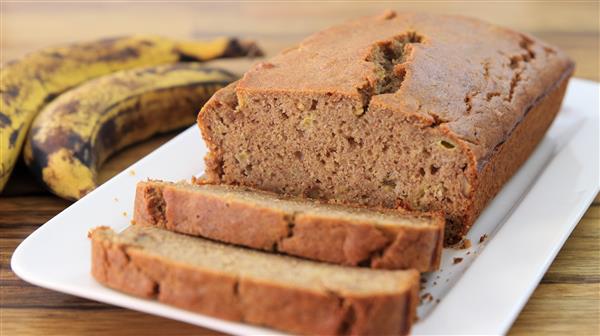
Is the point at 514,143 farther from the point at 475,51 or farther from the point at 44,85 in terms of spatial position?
the point at 44,85

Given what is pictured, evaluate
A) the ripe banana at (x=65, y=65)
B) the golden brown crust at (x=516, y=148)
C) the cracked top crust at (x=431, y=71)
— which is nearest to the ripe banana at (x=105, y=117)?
the ripe banana at (x=65, y=65)

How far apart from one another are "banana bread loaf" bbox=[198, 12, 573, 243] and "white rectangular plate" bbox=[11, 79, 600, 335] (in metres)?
0.16

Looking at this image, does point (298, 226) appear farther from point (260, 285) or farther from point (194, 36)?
point (194, 36)

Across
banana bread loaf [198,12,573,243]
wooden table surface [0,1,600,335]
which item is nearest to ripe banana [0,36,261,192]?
wooden table surface [0,1,600,335]

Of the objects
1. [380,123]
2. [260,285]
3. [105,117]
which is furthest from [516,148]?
[105,117]

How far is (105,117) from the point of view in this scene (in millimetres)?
4348

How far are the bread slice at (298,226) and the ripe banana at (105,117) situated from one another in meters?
0.82

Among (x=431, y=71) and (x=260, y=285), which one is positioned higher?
(x=431, y=71)

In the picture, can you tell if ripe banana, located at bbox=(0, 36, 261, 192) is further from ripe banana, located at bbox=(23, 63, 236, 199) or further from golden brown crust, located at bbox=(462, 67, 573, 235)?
golden brown crust, located at bbox=(462, 67, 573, 235)

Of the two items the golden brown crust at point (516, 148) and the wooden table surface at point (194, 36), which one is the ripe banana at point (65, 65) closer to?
the wooden table surface at point (194, 36)

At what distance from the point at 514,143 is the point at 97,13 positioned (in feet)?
14.2

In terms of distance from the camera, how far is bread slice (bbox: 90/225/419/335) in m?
2.59

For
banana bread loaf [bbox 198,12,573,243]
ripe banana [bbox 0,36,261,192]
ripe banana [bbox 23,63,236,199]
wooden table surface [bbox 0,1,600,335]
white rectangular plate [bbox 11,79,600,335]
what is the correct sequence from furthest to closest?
ripe banana [bbox 0,36,261,192] → ripe banana [bbox 23,63,236,199] → banana bread loaf [bbox 198,12,573,243] → wooden table surface [bbox 0,1,600,335] → white rectangular plate [bbox 11,79,600,335]

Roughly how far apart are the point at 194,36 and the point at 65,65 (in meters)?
1.79
